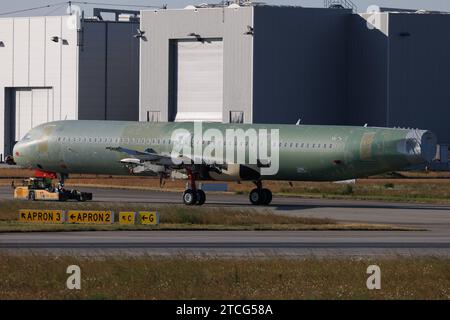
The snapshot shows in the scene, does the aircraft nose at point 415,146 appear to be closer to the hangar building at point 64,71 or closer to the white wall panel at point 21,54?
the hangar building at point 64,71

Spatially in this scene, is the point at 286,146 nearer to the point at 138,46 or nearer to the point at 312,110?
the point at 312,110

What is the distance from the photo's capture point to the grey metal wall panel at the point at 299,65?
359 feet

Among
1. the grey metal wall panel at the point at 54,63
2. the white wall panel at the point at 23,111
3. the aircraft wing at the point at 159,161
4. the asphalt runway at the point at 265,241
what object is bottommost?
the asphalt runway at the point at 265,241

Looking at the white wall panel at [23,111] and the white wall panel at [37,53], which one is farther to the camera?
the white wall panel at [23,111]

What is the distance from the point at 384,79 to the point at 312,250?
7848cm

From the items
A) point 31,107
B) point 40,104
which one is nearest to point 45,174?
point 40,104

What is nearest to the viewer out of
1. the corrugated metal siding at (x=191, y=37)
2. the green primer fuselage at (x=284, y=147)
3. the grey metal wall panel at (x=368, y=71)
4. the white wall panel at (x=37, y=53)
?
the green primer fuselage at (x=284, y=147)

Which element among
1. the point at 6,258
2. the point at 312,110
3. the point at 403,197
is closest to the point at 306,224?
the point at 6,258

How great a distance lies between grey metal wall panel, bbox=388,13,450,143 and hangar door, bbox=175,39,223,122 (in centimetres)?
1711

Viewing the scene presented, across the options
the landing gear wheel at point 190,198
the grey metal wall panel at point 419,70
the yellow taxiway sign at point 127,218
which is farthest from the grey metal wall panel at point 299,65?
the yellow taxiway sign at point 127,218

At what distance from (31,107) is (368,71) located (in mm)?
36475

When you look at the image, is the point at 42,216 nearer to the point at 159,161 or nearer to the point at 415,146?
the point at 159,161

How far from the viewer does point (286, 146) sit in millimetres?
64188

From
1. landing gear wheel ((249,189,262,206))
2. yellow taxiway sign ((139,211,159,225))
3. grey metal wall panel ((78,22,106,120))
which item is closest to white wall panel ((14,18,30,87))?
grey metal wall panel ((78,22,106,120))
